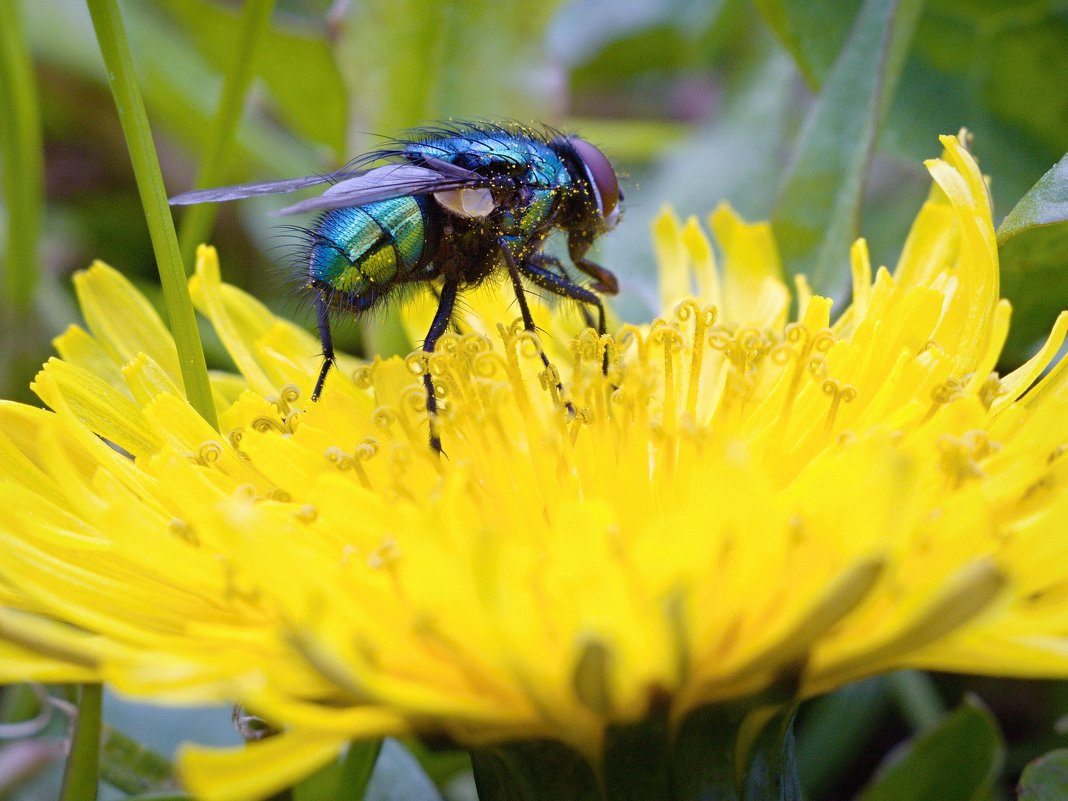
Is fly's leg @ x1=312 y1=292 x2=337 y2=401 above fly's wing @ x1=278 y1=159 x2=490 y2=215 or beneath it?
beneath

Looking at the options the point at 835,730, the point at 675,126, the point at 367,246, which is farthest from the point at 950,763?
the point at 675,126

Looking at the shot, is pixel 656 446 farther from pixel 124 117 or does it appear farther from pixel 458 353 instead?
pixel 124 117

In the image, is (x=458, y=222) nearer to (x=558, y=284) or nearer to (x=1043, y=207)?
(x=558, y=284)

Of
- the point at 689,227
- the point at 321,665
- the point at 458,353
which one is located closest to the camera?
the point at 321,665

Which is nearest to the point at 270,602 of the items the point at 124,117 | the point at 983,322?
the point at 124,117

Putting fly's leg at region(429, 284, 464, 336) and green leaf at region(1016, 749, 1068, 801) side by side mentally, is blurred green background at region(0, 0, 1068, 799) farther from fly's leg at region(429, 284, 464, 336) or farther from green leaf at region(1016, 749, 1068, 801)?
fly's leg at region(429, 284, 464, 336)

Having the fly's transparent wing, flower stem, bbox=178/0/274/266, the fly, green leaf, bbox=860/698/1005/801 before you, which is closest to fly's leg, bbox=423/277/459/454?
the fly
